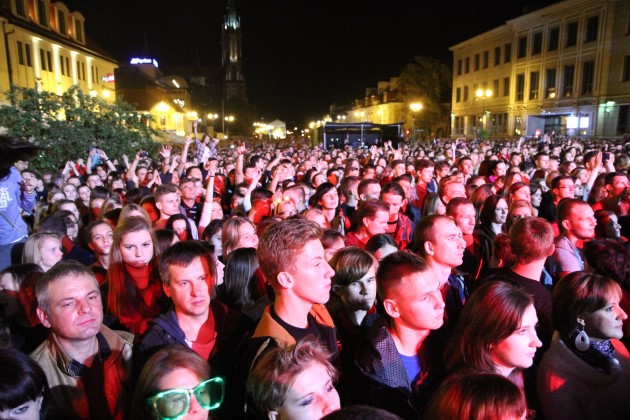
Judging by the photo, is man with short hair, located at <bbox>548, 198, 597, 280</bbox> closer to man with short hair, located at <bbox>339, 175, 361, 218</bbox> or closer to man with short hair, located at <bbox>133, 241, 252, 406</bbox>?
man with short hair, located at <bbox>133, 241, 252, 406</bbox>

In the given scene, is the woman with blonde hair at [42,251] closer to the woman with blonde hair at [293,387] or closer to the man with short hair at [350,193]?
the woman with blonde hair at [293,387]

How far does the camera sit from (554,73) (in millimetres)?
37312

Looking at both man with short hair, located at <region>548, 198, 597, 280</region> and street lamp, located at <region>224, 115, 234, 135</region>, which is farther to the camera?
street lamp, located at <region>224, 115, 234, 135</region>

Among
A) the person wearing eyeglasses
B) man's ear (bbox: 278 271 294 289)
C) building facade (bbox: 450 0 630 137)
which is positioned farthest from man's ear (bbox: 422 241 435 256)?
Result: building facade (bbox: 450 0 630 137)

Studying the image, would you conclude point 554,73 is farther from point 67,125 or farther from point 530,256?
point 530,256

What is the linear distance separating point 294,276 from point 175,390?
3.13 ft

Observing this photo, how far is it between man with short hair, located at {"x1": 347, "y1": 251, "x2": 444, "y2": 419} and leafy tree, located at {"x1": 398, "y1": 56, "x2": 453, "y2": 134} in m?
49.0

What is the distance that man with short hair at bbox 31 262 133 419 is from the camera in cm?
258

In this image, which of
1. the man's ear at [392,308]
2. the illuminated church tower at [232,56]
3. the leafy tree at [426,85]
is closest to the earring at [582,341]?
the man's ear at [392,308]

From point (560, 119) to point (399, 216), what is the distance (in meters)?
37.0

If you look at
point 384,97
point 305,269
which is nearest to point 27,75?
point 305,269

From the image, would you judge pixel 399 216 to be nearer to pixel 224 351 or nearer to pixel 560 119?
pixel 224 351

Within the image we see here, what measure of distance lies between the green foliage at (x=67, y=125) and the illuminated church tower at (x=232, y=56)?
11330cm

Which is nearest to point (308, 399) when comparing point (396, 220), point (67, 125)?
point (396, 220)
